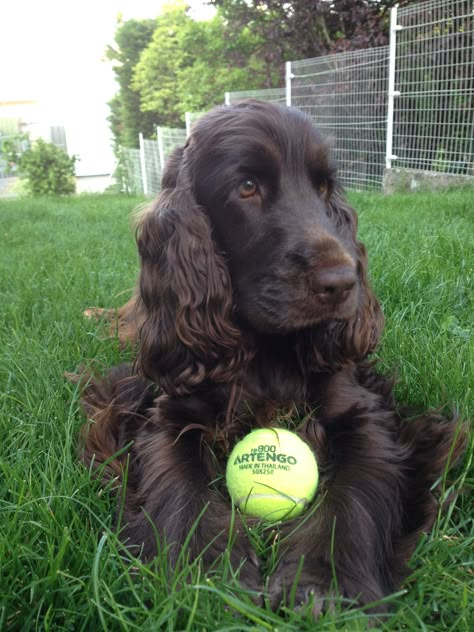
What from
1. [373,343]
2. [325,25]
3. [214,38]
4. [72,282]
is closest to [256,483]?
[373,343]

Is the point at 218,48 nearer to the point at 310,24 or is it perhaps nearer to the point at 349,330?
the point at 310,24

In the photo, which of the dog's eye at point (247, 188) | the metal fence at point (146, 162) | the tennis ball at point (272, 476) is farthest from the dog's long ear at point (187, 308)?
the metal fence at point (146, 162)

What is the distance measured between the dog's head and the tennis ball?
286mm

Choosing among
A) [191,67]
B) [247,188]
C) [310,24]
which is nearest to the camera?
[247,188]

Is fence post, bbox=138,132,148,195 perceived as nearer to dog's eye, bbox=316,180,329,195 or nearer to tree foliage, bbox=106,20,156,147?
tree foliage, bbox=106,20,156,147

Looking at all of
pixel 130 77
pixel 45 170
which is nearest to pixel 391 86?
pixel 45 170

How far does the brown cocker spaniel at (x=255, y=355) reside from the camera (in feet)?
4.69

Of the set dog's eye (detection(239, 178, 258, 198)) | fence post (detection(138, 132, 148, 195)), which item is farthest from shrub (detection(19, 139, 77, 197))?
dog's eye (detection(239, 178, 258, 198))

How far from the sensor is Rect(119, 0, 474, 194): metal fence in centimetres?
603

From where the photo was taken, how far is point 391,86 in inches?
277

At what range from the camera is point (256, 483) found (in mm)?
1387

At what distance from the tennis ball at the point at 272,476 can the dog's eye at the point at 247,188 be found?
63 cm

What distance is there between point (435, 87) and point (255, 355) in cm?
567

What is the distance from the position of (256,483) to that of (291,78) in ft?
27.3
